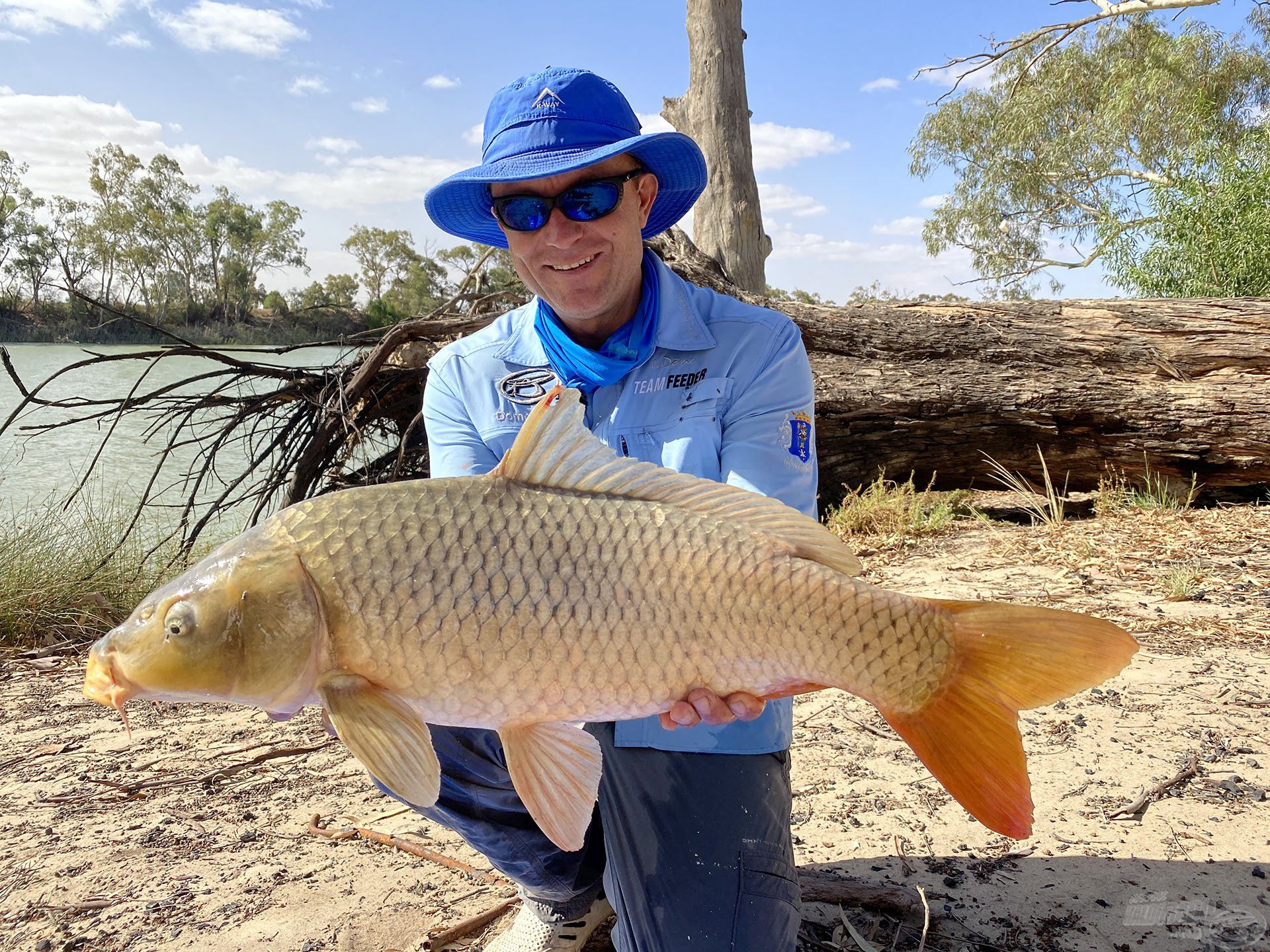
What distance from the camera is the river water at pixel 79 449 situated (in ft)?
24.6

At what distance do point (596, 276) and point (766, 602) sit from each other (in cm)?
118

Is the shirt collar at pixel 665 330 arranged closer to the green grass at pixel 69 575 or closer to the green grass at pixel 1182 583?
the green grass at pixel 1182 583

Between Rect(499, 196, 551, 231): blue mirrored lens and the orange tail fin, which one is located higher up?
Rect(499, 196, 551, 231): blue mirrored lens

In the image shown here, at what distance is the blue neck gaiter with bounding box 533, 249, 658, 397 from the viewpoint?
2348 millimetres

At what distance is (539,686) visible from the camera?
1.55m

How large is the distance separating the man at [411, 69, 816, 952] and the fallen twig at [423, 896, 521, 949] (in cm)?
12

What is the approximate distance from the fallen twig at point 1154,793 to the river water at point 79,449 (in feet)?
16.2

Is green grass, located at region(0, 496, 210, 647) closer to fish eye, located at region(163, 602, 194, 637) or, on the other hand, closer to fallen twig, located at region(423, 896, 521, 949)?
fallen twig, located at region(423, 896, 521, 949)

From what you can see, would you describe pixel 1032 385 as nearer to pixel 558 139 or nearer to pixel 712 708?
pixel 558 139

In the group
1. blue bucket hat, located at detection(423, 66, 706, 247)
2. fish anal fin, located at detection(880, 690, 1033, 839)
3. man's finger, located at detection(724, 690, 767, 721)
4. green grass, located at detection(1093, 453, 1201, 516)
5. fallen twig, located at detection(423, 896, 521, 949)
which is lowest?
fallen twig, located at detection(423, 896, 521, 949)

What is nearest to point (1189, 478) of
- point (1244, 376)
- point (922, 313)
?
point (1244, 376)

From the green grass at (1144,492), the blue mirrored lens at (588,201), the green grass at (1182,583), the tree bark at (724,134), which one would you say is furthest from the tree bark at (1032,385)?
the blue mirrored lens at (588,201)

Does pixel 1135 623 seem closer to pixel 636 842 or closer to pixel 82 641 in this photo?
pixel 636 842

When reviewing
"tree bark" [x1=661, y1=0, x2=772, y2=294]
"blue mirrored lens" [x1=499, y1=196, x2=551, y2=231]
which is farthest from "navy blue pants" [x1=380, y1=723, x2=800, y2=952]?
"tree bark" [x1=661, y1=0, x2=772, y2=294]
